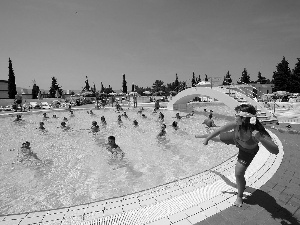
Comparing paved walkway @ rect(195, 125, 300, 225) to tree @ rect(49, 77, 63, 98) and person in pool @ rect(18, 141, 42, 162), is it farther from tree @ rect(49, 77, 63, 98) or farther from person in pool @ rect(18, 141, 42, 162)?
tree @ rect(49, 77, 63, 98)

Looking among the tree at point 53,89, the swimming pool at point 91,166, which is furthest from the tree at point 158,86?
the swimming pool at point 91,166

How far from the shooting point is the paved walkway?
12.6 feet

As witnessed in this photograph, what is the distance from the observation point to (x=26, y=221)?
14.5ft

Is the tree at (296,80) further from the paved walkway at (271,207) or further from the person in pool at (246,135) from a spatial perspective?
the person in pool at (246,135)

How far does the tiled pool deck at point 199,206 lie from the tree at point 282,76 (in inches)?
2296

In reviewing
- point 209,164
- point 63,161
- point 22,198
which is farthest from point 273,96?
point 22,198

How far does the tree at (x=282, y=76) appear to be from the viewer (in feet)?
183

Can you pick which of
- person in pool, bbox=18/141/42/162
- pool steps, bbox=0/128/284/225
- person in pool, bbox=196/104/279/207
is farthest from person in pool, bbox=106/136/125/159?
person in pool, bbox=196/104/279/207

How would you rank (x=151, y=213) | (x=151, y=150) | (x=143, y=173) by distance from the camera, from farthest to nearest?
(x=151, y=150) → (x=143, y=173) → (x=151, y=213)

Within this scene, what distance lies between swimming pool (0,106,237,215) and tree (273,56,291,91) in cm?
5099

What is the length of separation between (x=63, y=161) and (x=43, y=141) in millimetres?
4975

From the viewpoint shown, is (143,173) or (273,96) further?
(273,96)

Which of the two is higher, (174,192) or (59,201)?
(174,192)

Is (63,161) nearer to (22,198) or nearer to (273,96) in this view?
(22,198)
